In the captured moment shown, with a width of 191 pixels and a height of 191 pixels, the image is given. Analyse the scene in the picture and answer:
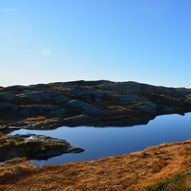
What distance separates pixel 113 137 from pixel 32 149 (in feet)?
104

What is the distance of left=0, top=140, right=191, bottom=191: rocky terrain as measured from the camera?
121 feet

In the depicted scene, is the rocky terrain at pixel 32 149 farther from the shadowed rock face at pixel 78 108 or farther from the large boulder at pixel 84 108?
the large boulder at pixel 84 108

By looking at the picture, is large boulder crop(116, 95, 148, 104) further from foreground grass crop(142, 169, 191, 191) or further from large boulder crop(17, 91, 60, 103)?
foreground grass crop(142, 169, 191, 191)

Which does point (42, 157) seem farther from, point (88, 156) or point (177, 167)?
point (177, 167)

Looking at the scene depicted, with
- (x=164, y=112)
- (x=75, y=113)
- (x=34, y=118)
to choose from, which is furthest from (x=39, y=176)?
(x=164, y=112)

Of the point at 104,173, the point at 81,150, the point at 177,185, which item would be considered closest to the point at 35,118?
the point at 81,150

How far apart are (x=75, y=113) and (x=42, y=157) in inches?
2695

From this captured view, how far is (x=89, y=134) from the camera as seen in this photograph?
105 meters

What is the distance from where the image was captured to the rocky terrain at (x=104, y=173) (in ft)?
121

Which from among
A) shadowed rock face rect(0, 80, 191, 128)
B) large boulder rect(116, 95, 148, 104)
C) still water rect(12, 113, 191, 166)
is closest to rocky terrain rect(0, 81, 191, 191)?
shadowed rock face rect(0, 80, 191, 128)

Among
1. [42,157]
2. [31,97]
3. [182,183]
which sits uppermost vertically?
[31,97]

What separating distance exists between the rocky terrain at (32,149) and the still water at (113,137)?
116 inches

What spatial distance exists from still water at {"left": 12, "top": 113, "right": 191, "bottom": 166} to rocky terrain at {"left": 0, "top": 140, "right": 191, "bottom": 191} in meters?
23.1

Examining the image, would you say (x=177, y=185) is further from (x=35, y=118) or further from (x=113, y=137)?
(x=35, y=118)
